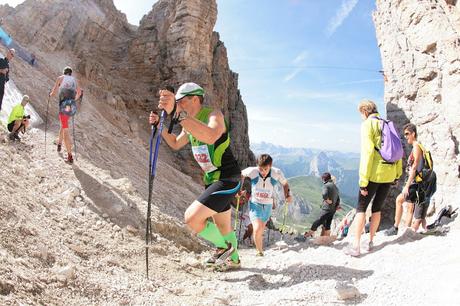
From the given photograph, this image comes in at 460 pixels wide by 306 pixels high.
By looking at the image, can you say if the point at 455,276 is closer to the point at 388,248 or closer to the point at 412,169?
the point at 388,248

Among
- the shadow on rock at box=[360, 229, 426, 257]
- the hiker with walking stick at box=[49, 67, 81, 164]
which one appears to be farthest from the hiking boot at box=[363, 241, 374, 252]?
the hiker with walking stick at box=[49, 67, 81, 164]

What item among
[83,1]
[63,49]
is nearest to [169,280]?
[63,49]

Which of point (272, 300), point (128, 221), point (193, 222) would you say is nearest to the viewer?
point (272, 300)

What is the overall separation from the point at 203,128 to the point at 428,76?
14.6 metres

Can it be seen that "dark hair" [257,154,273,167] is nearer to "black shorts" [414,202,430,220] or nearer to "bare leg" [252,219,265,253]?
"bare leg" [252,219,265,253]

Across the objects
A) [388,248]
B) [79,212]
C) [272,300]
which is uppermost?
[79,212]

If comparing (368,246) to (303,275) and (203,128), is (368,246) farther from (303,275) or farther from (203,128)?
(203,128)

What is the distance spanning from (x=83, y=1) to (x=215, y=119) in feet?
119

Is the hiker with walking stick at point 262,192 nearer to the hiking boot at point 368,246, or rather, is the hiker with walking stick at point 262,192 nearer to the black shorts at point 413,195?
the hiking boot at point 368,246

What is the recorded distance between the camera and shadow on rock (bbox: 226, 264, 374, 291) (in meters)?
5.27

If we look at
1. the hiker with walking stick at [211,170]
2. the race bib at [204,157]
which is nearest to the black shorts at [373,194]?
the hiker with walking stick at [211,170]

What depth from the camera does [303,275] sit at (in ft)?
18.3

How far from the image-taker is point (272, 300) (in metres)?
4.75

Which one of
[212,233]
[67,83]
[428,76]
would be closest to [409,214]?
[212,233]
